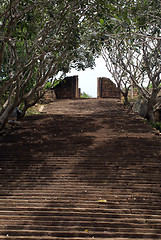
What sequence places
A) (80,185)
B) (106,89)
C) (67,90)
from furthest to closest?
1. (106,89)
2. (67,90)
3. (80,185)

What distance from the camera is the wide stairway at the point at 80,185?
341 cm

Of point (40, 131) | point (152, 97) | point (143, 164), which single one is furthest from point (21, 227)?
point (152, 97)

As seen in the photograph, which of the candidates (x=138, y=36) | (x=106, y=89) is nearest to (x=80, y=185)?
(x=138, y=36)

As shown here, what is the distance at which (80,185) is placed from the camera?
178 inches

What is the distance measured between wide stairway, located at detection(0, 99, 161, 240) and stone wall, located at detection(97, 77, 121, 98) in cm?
1200

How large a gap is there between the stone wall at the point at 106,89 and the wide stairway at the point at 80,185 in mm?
12001

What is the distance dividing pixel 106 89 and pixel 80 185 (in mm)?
15687

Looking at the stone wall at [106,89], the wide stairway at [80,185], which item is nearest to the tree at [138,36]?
the wide stairway at [80,185]

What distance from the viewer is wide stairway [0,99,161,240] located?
134 inches

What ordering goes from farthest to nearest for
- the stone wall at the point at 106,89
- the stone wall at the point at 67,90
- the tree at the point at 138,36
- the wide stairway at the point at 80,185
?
the stone wall at the point at 106,89
the stone wall at the point at 67,90
the tree at the point at 138,36
the wide stairway at the point at 80,185

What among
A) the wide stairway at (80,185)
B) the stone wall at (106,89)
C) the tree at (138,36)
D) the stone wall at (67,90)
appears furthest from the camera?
the stone wall at (106,89)

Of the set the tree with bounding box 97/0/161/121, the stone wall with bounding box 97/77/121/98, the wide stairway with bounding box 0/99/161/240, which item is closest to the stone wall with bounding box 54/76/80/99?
the stone wall with bounding box 97/77/121/98

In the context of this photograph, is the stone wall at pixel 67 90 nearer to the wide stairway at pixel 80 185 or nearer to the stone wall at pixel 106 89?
the stone wall at pixel 106 89

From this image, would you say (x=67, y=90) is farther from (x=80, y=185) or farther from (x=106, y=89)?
(x=80, y=185)
